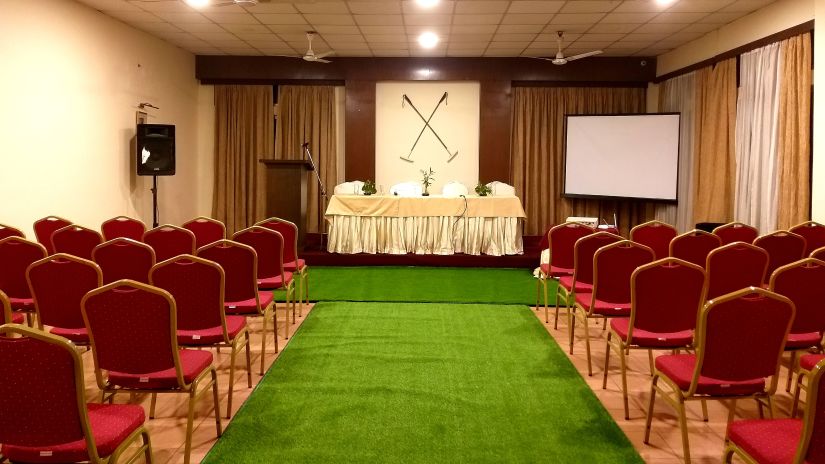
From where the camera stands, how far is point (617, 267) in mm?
4121

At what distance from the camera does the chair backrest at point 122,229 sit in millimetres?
5527

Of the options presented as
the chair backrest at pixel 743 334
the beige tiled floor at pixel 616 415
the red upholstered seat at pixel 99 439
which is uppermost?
the chair backrest at pixel 743 334

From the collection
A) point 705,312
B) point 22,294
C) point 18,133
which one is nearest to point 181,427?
point 22,294

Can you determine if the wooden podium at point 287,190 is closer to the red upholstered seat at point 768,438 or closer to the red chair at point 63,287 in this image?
the red chair at point 63,287

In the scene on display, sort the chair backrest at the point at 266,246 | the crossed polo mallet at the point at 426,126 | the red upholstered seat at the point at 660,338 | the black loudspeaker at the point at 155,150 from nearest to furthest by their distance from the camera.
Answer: the red upholstered seat at the point at 660,338 < the chair backrest at the point at 266,246 < the black loudspeaker at the point at 155,150 < the crossed polo mallet at the point at 426,126

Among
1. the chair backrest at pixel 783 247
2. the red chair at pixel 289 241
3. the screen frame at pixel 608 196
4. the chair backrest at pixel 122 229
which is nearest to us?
the chair backrest at pixel 783 247

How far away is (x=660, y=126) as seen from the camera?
9859 millimetres

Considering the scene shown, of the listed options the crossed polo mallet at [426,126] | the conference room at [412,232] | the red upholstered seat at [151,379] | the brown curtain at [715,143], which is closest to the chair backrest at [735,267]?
A: the conference room at [412,232]

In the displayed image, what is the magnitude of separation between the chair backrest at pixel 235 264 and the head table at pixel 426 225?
488 cm

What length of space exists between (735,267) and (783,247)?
1.03 meters

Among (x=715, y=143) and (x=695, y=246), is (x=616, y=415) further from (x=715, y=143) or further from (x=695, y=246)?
(x=715, y=143)

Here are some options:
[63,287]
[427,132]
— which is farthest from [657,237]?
[427,132]

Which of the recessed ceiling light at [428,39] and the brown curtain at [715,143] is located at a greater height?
the recessed ceiling light at [428,39]

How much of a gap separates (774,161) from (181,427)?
700 cm
